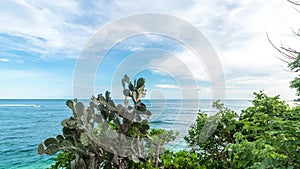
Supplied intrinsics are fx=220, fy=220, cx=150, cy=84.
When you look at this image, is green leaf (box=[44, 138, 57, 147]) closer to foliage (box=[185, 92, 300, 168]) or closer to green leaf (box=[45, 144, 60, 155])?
green leaf (box=[45, 144, 60, 155])

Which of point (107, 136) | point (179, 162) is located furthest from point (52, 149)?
point (179, 162)

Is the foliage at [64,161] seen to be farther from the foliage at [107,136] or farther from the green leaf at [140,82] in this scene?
the green leaf at [140,82]

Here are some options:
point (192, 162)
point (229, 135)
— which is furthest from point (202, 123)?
point (192, 162)

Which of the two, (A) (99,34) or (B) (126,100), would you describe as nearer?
(B) (126,100)

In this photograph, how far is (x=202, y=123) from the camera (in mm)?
2770

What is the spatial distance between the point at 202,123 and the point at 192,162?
780 millimetres

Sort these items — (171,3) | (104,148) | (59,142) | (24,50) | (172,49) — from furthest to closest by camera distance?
(24,50)
(171,3)
(172,49)
(104,148)
(59,142)

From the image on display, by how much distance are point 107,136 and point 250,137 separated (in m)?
1.71

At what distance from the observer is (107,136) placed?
1713 mm

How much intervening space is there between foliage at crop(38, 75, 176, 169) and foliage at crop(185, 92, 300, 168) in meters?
0.74

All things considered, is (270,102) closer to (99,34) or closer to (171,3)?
(171,3)

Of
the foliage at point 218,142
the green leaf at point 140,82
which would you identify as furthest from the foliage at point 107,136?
the foliage at point 218,142

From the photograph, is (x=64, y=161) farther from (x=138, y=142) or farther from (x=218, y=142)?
(x=218, y=142)

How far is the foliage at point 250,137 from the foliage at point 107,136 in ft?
2.43
